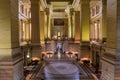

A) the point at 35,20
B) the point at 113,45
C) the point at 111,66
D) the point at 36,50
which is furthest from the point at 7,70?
the point at 35,20

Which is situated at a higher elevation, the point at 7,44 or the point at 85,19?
the point at 85,19

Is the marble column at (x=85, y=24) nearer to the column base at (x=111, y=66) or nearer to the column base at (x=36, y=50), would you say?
the column base at (x=36, y=50)

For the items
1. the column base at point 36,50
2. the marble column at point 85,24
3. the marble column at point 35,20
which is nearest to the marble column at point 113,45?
the marble column at point 85,24

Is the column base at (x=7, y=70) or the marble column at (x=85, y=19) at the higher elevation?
the marble column at (x=85, y=19)

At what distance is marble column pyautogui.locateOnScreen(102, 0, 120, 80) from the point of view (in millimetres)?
7418

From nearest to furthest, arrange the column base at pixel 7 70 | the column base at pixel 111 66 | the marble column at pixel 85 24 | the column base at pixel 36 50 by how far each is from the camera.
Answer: the column base at pixel 111 66
the column base at pixel 7 70
the marble column at pixel 85 24
the column base at pixel 36 50

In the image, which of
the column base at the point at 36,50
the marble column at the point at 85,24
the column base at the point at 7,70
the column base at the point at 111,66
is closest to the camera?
the column base at the point at 111,66

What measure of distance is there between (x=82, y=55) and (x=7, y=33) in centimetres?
1235

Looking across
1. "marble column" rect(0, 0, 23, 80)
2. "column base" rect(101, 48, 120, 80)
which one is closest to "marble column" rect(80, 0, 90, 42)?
"column base" rect(101, 48, 120, 80)

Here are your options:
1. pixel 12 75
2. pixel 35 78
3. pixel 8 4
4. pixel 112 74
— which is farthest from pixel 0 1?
pixel 35 78

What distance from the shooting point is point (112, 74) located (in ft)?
24.8

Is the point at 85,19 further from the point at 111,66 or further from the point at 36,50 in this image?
the point at 111,66

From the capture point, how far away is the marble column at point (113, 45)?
7.42 metres

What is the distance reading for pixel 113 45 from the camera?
7.77 m
